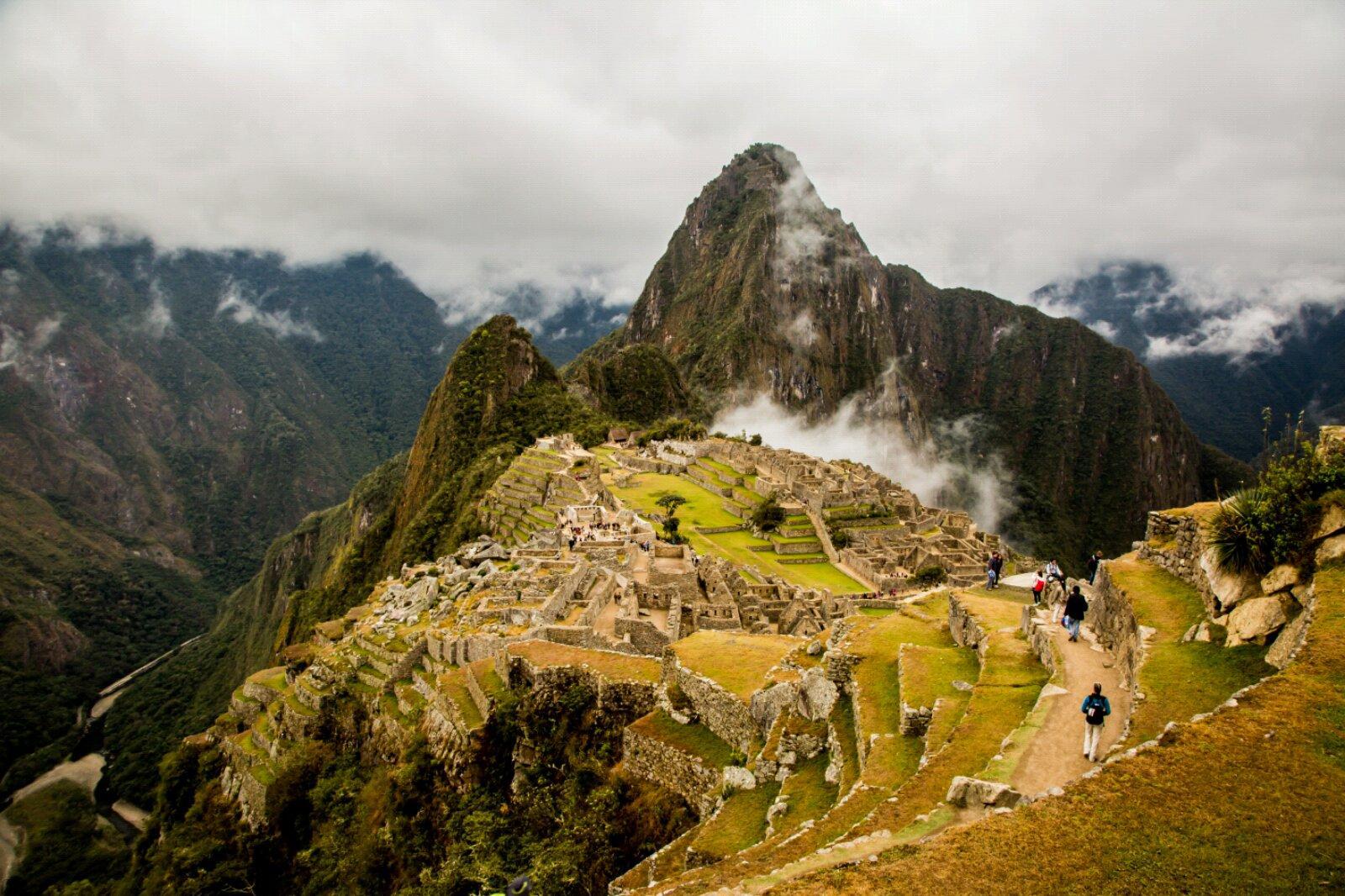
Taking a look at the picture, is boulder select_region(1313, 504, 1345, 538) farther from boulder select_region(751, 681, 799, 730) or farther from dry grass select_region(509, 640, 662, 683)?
dry grass select_region(509, 640, 662, 683)

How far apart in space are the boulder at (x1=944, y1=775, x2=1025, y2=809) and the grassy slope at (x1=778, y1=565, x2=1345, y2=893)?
2.17ft

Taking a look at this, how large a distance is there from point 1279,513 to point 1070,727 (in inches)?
160

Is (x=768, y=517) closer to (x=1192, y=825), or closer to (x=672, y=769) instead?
(x=672, y=769)

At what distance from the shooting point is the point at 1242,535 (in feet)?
32.0

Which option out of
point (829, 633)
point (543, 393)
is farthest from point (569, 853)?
point (543, 393)

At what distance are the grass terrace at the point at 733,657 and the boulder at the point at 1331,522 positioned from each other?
347 inches

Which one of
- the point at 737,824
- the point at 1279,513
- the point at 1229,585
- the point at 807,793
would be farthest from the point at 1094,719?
the point at 737,824

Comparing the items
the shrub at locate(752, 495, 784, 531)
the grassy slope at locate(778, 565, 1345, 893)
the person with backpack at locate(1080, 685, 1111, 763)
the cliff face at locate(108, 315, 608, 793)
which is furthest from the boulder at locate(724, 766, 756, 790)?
the cliff face at locate(108, 315, 608, 793)

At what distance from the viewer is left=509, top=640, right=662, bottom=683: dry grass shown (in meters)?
15.7

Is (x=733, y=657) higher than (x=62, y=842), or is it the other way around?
(x=733, y=657)

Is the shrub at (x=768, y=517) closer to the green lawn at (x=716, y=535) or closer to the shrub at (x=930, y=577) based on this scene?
the green lawn at (x=716, y=535)

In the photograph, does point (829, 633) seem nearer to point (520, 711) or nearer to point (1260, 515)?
point (520, 711)

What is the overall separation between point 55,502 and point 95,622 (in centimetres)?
9106

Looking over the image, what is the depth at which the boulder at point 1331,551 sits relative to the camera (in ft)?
28.1
